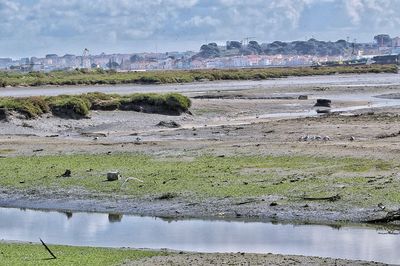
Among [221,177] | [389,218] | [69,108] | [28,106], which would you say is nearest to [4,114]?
[28,106]

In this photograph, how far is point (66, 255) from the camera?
17.7 m

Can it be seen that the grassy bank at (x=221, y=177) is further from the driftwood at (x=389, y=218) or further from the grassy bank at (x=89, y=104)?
the grassy bank at (x=89, y=104)

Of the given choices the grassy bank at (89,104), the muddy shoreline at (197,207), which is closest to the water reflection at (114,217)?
the muddy shoreline at (197,207)

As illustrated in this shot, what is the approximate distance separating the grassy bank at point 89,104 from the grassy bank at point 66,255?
30.8 m

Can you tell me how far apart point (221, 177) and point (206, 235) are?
248 inches

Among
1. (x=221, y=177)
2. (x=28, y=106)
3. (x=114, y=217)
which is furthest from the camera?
(x=28, y=106)

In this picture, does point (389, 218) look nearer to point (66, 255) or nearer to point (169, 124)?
point (66, 255)

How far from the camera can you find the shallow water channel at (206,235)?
18516 mm

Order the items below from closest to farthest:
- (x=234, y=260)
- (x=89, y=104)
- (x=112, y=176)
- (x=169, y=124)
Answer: (x=234, y=260)
(x=112, y=176)
(x=169, y=124)
(x=89, y=104)

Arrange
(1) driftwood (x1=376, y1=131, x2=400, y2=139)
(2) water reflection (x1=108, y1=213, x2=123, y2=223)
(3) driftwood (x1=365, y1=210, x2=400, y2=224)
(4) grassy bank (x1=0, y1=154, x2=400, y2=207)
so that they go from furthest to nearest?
(1) driftwood (x1=376, y1=131, x2=400, y2=139) → (4) grassy bank (x1=0, y1=154, x2=400, y2=207) → (2) water reflection (x1=108, y1=213, x2=123, y2=223) → (3) driftwood (x1=365, y1=210, x2=400, y2=224)

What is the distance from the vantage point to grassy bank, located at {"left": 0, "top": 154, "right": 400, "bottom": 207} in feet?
78.8

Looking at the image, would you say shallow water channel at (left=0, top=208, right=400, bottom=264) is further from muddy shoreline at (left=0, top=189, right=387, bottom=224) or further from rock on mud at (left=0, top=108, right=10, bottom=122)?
rock on mud at (left=0, top=108, right=10, bottom=122)

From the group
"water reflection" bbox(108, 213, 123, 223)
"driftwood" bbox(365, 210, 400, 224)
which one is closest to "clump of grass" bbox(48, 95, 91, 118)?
"water reflection" bbox(108, 213, 123, 223)

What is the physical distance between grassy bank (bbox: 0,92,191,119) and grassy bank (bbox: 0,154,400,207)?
17178mm
